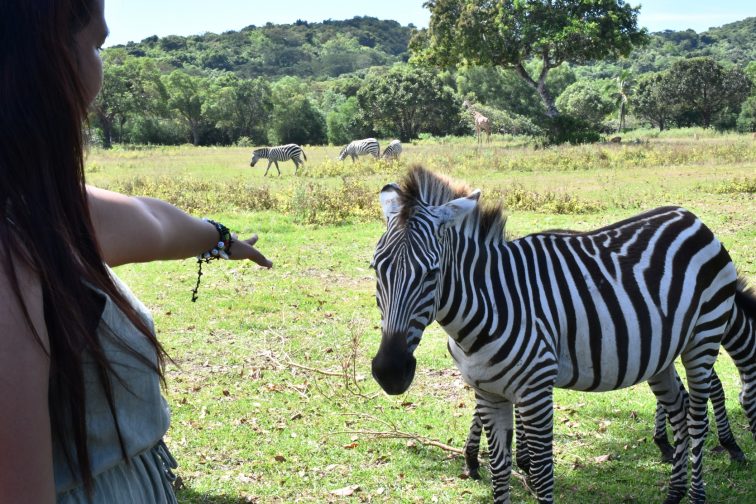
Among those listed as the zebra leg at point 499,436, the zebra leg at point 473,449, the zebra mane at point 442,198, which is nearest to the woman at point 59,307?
the zebra mane at point 442,198

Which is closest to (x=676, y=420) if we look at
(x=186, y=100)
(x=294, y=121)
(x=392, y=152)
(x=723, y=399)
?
(x=723, y=399)

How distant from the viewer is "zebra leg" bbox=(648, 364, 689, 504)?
4.08 meters

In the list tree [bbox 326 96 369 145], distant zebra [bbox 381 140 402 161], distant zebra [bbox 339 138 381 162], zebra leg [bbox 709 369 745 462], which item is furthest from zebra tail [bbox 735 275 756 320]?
tree [bbox 326 96 369 145]

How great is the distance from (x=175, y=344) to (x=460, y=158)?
1601cm

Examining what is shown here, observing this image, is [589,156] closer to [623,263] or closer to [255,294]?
[255,294]

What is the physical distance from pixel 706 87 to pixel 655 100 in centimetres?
548

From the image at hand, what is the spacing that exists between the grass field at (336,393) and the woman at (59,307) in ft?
1.65

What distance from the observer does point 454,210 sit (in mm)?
3146

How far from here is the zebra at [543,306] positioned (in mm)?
3043

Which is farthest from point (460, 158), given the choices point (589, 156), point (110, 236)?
point (110, 236)

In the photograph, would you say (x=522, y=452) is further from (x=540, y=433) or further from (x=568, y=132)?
(x=568, y=132)

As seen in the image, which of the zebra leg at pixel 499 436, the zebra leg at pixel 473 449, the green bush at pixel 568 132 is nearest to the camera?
the zebra leg at pixel 499 436

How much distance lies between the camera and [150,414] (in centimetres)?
132

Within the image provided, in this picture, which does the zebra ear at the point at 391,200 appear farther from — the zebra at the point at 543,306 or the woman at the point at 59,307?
the woman at the point at 59,307
